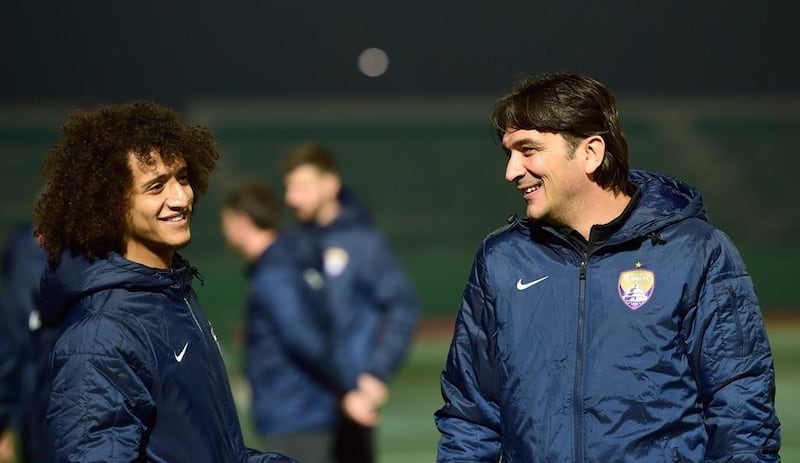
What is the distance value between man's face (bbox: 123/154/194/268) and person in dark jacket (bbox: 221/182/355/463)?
9.80 feet

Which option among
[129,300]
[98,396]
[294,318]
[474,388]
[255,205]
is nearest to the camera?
[98,396]

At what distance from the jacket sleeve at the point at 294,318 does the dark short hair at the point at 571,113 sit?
9.92ft

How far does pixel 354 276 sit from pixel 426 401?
17.4 ft

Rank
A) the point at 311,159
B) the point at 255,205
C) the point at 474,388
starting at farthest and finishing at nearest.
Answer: the point at 311,159, the point at 255,205, the point at 474,388

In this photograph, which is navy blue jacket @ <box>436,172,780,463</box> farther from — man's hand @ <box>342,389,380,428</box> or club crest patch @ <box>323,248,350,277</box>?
club crest patch @ <box>323,248,350,277</box>

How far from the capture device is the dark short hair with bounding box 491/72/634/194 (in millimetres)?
4008

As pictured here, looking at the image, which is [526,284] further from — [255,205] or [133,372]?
[255,205]

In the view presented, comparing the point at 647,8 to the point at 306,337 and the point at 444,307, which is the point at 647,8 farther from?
the point at 306,337

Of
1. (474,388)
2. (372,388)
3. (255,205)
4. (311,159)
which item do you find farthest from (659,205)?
(311,159)

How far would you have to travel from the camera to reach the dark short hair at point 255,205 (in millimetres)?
7410

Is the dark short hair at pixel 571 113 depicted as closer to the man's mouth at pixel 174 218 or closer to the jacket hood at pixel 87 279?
the man's mouth at pixel 174 218

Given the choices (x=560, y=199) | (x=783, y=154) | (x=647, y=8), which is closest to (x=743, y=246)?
(x=783, y=154)

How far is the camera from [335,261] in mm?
7926

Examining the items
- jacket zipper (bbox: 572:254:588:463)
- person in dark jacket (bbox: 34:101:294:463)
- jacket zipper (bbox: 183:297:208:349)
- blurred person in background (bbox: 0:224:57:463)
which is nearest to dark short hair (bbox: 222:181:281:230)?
blurred person in background (bbox: 0:224:57:463)
